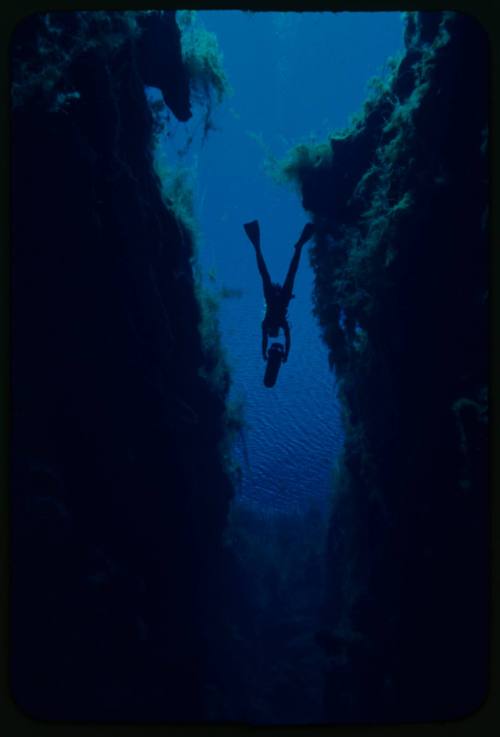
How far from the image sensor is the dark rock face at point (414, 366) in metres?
2.88

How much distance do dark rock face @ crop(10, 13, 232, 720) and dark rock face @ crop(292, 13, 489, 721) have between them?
1.72 m

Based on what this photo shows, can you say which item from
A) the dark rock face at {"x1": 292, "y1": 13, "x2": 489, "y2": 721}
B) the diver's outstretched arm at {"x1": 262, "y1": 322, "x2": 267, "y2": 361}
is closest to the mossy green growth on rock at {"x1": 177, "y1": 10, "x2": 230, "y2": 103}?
the dark rock face at {"x1": 292, "y1": 13, "x2": 489, "y2": 721}

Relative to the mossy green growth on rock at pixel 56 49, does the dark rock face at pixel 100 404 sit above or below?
below

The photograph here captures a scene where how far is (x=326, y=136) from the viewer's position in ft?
21.7

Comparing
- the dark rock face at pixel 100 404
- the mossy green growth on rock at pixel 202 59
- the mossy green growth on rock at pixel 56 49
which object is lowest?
the dark rock face at pixel 100 404

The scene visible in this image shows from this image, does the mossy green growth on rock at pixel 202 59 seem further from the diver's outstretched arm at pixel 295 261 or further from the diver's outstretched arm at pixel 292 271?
the diver's outstretched arm at pixel 292 271

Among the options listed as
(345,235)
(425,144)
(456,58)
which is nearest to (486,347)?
(456,58)

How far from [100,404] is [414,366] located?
2993mm

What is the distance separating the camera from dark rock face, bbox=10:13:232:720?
2.81m

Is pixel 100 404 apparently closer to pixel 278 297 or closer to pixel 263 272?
pixel 263 272

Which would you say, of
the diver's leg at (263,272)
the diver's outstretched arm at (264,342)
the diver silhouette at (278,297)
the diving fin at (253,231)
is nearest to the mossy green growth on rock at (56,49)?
the diving fin at (253,231)

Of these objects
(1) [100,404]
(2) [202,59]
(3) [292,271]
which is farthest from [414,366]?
(2) [202,59]

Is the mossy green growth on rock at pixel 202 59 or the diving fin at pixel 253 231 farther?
the mossy green growth on rock at pixel 202 59

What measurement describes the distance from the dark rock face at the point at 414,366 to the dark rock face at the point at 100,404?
172 centimetres
